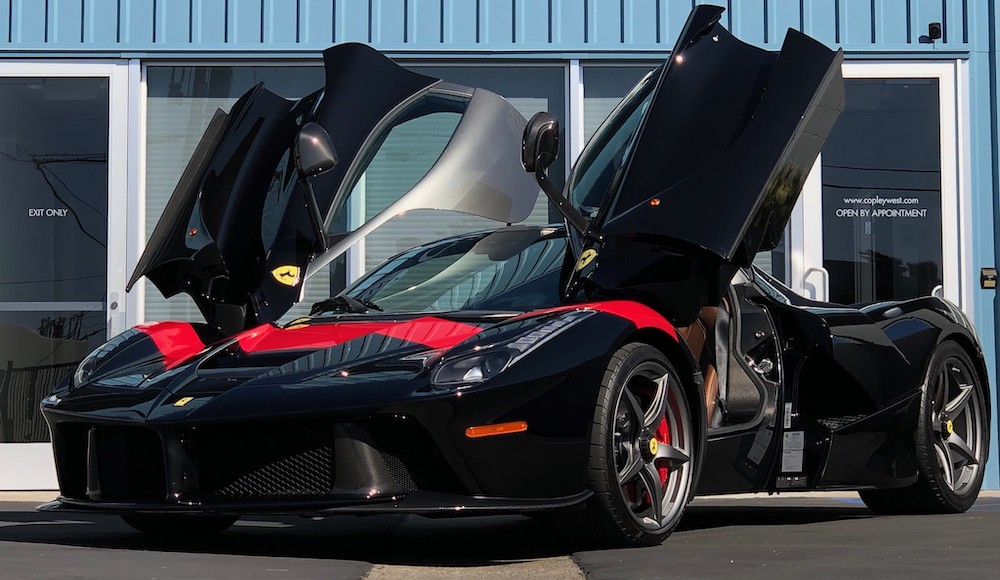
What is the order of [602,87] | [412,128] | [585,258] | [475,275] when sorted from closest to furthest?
[585,258] → [475,275] → [412,128] → [602,87]

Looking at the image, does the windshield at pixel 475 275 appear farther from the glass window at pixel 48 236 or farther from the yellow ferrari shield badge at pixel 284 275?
the glass window at pixel 48 236

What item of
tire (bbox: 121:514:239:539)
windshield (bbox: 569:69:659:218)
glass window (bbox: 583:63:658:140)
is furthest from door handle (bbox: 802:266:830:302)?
tire (bbox: 121:514:239:539)

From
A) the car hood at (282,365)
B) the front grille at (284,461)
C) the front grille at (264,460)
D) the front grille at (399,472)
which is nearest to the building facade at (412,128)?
the car hood at (282,365)

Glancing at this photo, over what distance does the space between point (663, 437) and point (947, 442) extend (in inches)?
83.7

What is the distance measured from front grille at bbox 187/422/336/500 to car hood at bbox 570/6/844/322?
4.06 ft

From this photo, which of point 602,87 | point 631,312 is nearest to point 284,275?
point 631,312

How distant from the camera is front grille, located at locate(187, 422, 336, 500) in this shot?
173 inches

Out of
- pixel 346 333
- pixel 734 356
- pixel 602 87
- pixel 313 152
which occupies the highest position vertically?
pixel 602 87

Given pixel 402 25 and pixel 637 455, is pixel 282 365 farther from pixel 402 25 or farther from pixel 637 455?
pixel 402 25

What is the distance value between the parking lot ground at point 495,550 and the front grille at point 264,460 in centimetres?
22

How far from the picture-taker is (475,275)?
5.54m

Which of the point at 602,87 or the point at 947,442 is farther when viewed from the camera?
the point at 602,87

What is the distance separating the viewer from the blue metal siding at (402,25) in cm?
939

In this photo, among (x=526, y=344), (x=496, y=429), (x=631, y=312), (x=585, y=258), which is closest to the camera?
(x=496, y=429)
